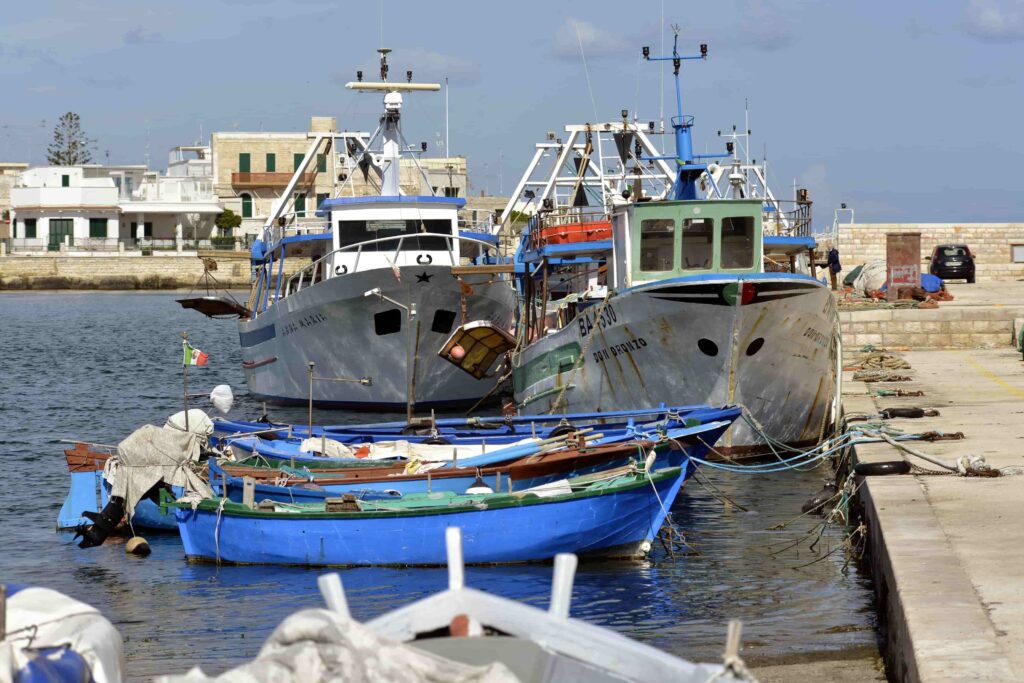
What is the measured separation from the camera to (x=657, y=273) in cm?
2039

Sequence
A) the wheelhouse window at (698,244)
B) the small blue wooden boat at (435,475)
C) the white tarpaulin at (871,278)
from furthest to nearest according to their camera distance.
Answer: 1. the white tarpaulin at (871,278)
2. the wheelhouse window at (698,244)
3. the small blue wooden boat at (435,475)

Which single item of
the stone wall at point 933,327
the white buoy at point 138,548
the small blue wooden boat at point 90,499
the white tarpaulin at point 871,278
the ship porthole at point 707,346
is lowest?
the white buoy at point 138,548

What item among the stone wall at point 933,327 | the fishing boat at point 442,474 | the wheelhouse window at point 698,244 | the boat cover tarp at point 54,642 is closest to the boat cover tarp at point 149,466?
the fishing boat at point 442,474

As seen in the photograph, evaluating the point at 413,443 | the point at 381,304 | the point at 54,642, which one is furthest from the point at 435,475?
the point at 381,304

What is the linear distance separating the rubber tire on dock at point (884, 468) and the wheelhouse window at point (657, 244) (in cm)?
737

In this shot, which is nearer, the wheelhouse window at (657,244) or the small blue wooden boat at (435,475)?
the small blue wooden boat at (435,475)

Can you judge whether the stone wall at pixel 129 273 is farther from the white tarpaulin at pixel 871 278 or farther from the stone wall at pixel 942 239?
the white tarpaulin at pixel 871 278

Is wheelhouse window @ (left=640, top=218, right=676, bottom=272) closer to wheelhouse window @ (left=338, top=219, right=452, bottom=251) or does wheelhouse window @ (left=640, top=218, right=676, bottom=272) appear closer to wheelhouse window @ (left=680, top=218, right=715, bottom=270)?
wheelhouse window @ (left=680, top=218, right=715, bottom=270)

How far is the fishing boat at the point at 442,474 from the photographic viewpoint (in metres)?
14.8

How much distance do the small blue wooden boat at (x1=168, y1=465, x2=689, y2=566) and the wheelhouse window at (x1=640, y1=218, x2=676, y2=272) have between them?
21.8ft

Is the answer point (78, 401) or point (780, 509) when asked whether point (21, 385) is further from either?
point (780, 509)

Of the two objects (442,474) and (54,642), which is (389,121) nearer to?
(442,474)

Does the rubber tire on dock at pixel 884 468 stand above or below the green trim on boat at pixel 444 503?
above


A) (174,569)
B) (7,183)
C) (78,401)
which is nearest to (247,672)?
(174,569)
